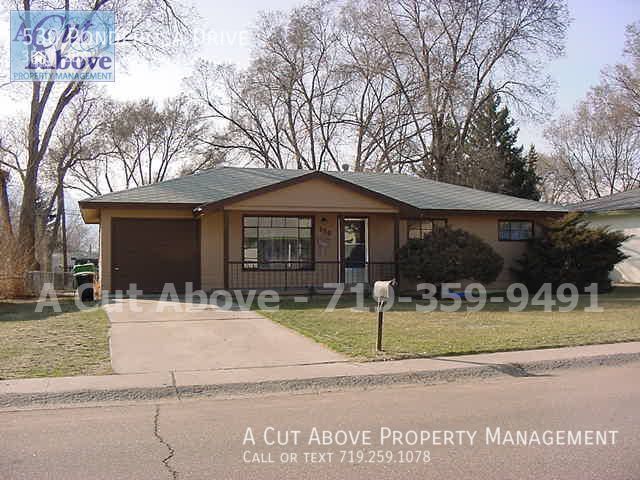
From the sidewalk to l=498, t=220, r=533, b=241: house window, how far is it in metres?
12.1

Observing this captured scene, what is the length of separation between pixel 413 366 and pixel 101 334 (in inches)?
226

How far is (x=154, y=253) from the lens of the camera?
1859 cm

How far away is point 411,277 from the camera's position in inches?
728

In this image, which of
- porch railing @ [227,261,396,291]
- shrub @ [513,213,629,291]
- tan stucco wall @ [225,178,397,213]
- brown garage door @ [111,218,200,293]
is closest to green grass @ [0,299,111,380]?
brown garage door @ [111,218,200,293]

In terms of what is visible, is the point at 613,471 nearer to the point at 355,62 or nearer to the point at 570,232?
the point at 570,232

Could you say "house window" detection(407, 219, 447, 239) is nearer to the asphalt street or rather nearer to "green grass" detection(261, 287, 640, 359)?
"green grass" detection(261, 287, 640, 359)

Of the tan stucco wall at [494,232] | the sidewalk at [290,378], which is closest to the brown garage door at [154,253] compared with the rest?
the tan stucco wall at [494,232]

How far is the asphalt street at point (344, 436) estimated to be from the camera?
491 cm

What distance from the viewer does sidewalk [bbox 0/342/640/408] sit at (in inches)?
290

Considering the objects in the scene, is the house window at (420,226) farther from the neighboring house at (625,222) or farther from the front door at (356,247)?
the neighboring house at (625,222)

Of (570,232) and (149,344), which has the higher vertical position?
(570,232)

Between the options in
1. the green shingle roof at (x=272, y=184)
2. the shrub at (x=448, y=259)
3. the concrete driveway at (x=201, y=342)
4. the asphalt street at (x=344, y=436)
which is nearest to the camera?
the asphalt street at (x=344, y=436)

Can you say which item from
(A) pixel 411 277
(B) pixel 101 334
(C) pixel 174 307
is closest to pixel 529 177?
(A) pixel 411 277

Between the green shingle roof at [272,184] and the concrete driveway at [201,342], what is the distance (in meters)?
4.85
